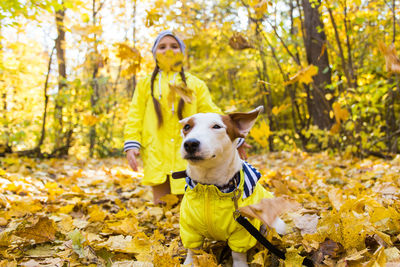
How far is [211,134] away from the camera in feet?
5.89

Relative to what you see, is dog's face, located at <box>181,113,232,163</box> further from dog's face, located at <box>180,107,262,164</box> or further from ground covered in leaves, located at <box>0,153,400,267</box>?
ground covered in leaves, located at <box>0,153,400,267</box>

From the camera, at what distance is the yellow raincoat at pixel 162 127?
3496mm

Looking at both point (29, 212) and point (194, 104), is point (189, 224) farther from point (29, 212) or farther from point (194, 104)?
point (194, 104)

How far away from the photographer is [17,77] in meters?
5.51

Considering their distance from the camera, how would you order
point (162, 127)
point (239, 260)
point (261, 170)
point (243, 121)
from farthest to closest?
point (261, 170) < point (162, 127) < point (243, 121) < point (239, 260)

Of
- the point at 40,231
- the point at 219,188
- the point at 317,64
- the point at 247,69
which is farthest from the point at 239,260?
the point at 247,69

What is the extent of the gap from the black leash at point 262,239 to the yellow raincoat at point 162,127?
1.71 metres

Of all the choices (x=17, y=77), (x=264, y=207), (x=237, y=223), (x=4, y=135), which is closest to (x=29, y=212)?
(x=237, y=223)

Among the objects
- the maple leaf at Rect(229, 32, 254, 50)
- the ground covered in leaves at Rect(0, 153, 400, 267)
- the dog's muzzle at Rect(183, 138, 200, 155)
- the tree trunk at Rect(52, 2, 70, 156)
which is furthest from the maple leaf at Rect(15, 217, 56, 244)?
the tree trunk at Rect(52, 2, 70, 156)

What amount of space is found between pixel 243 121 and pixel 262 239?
2.52ft

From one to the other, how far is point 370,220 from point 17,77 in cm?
607

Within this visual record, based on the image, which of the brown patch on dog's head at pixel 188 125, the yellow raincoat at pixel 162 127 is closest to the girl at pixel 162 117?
the yellow raincoat at pixel 162 127

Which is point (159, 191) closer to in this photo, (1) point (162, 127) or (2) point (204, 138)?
(1) point (162, 127)

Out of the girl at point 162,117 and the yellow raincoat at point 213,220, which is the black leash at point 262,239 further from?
the girl at point 162,117
